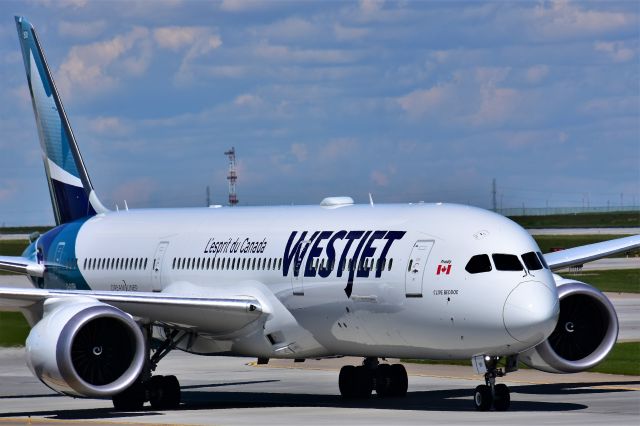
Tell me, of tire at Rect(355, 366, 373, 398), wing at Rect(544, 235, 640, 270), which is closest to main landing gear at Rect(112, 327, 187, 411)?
tire at Rect(355, 366, 373, 398)

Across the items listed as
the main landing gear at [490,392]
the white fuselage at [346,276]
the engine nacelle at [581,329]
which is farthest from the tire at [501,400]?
the engine nacelle at [581,329]

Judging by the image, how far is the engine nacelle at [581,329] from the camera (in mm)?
35125

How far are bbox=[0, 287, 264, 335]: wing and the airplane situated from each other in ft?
0.15

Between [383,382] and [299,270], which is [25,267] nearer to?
[299,270]

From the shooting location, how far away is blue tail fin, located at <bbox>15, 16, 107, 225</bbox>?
46156 mm

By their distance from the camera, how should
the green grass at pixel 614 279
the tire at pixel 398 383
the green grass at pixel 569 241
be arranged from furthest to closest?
the green grass at pixel 569 241
the green grass at pixel 614 279
the tire at pixel 398 383

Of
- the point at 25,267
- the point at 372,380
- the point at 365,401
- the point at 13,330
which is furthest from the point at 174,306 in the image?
the point at 13,330

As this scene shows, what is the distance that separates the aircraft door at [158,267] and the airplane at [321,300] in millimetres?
44

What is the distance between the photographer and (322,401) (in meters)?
36.7

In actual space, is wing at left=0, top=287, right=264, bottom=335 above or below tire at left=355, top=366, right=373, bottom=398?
above

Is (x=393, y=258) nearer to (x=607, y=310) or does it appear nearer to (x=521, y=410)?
(x=521, y=410)

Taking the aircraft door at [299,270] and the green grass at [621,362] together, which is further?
the green grass at [621,362]

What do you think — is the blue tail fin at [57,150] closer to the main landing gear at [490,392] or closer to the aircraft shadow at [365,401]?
the aircraft shadow at [365,401]

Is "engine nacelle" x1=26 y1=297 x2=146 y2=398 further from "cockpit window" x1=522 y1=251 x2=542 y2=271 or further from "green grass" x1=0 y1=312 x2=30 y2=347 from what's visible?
"green grass" x1=0 y1=312 x2=30 y2=347
